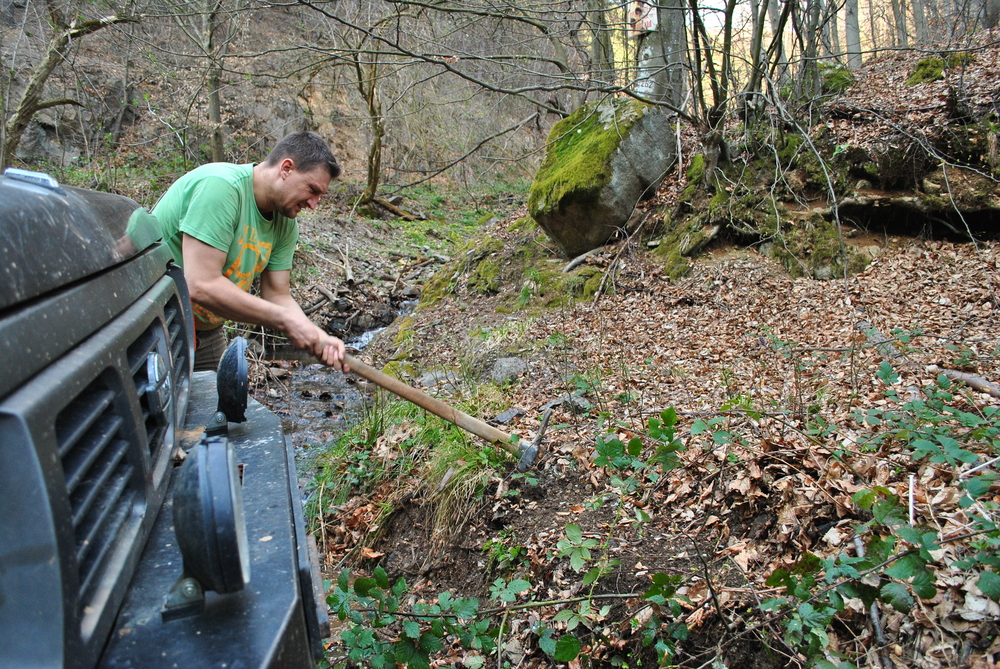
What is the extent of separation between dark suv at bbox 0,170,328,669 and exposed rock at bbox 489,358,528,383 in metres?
3.87

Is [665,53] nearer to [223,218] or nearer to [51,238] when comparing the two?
[223,218]

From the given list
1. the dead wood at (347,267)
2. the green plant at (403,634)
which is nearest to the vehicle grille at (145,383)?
the green plant at (403,634)

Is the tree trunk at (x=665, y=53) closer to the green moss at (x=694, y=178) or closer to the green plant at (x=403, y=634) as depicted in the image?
the green moss at (x=694, y=178)

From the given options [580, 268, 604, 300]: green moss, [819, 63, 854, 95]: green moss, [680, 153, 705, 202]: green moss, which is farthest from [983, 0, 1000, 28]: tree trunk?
[580, 268, 604, 300]: green moss

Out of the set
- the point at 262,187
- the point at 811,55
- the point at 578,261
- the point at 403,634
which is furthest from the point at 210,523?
the point at 811,55

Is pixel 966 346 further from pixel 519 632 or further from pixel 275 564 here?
pixel 275 564

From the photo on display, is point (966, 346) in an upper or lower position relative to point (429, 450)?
upper

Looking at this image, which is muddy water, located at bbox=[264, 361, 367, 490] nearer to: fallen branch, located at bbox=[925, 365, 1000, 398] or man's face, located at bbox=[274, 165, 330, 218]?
man's face, located at bbox=[274, 165, 330, 218]

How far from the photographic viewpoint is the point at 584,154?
8312 millimetres

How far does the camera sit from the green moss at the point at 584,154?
7.99m

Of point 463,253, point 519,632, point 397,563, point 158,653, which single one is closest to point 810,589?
point 519,632

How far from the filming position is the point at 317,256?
11.9 m

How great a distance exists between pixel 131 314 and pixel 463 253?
29.1 ft

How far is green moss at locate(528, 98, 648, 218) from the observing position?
26.2 ft
